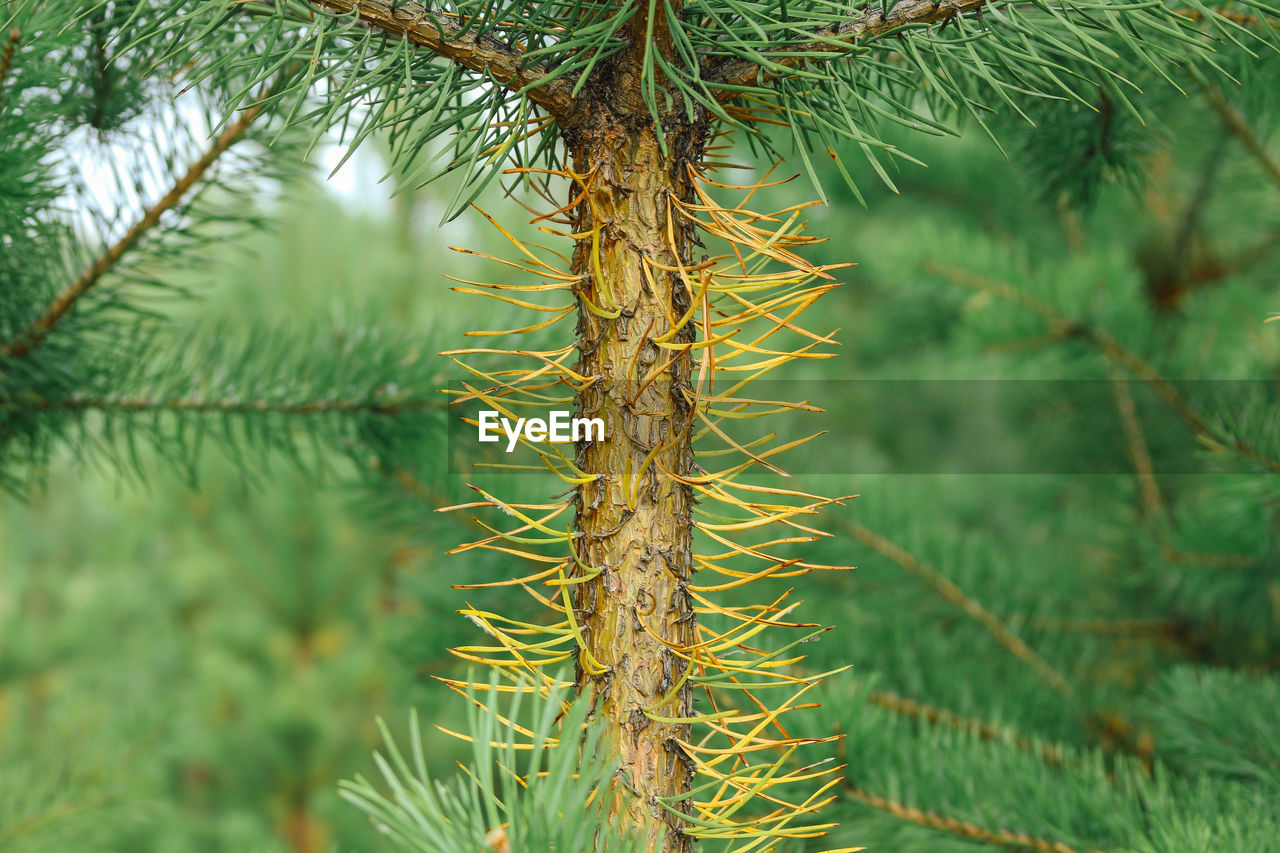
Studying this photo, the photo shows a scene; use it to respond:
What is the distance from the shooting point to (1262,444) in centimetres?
48

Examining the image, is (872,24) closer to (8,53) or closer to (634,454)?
(634,454)

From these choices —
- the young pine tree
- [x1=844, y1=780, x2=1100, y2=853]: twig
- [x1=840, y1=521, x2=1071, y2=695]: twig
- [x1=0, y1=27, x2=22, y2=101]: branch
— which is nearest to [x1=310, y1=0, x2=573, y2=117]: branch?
the young pine tree

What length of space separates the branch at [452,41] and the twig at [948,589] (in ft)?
1.86

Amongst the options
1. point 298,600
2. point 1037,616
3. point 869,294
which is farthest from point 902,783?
point 298,600

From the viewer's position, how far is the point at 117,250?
0.50 metres

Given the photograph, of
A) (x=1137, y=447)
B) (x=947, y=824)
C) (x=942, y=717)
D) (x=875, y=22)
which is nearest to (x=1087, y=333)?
(x=1137, y=447)

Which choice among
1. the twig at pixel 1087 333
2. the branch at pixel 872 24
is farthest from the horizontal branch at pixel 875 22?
the twig at pixel 1087 333

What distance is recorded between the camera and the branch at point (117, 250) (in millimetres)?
474

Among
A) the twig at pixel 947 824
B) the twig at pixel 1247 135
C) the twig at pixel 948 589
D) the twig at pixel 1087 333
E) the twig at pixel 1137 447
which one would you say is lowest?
the twig at pixel 947 824

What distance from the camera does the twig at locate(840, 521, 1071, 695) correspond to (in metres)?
0.74

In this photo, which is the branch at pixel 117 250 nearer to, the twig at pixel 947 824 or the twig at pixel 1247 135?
the twig at pixel 947 824

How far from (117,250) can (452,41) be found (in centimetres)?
34

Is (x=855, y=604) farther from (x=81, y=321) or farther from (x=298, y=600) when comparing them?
(x=298, y=600)

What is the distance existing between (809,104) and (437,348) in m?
0.34
